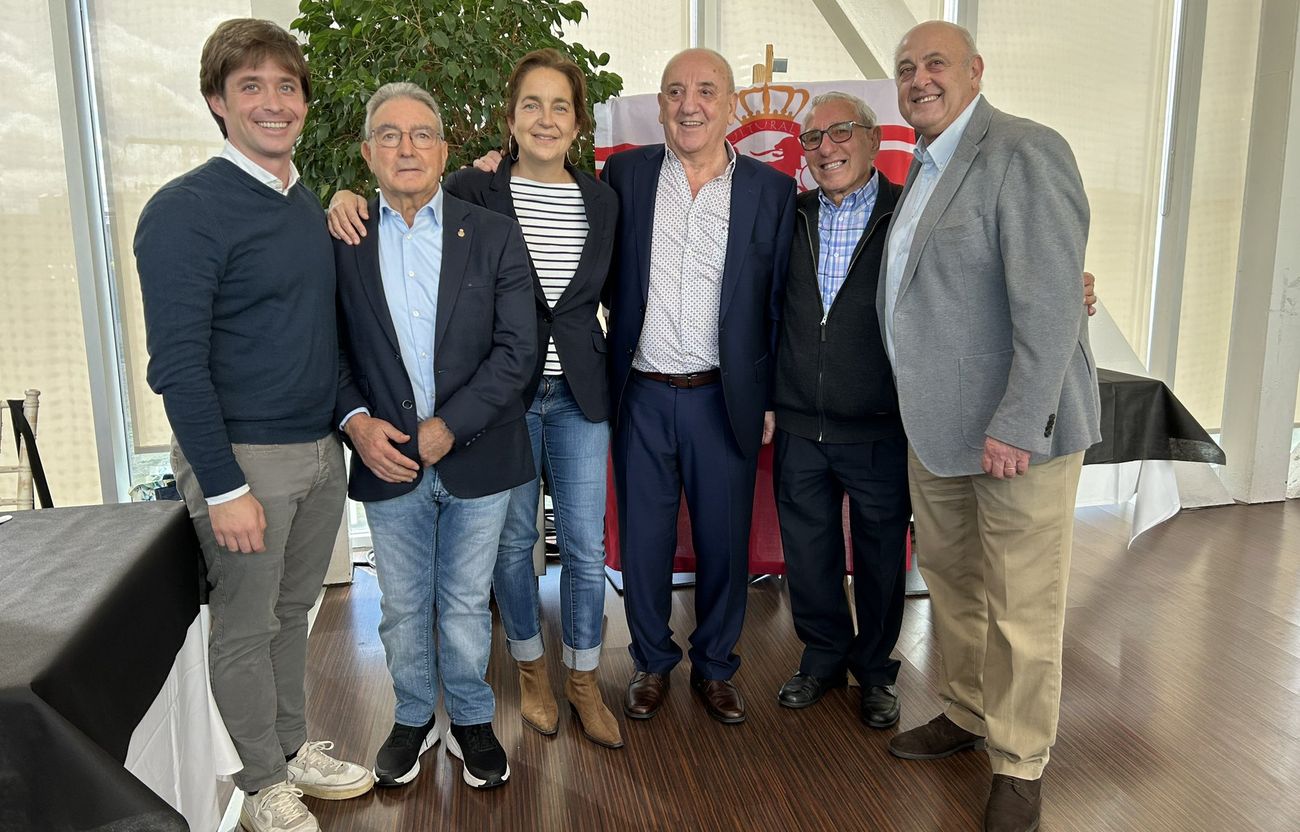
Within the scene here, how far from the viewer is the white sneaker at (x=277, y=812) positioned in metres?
2.12

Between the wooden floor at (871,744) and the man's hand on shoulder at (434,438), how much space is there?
0.93 meters

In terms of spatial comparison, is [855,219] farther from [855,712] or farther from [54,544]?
[54,544]

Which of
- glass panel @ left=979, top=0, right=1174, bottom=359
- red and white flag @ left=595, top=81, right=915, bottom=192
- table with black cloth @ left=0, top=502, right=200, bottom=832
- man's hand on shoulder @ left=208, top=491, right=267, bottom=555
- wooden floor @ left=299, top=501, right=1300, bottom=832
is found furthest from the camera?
glass panel @ left=979, top=0, right=1174, bottom=359

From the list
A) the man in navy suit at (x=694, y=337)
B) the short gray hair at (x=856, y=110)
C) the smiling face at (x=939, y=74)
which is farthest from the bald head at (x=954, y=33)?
the man in navy suit at (x=694, y=337)

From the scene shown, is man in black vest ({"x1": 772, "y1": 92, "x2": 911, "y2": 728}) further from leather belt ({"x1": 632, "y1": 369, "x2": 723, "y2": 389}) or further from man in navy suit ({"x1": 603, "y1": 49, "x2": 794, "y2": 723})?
leather belt ({"x1": 632, "y1": 369, "x2": 723, "y2": 389})

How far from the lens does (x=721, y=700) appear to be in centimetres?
275

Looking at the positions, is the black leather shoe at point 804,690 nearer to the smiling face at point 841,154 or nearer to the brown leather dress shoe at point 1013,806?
the brown leather dress shoe at point 1013,806

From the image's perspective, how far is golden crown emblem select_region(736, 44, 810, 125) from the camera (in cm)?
361

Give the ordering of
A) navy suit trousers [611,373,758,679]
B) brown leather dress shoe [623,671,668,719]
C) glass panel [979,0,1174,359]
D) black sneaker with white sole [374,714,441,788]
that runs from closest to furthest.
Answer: black sneaker with white sole [374,714,441,788], navy suit trousers [611,373,758,679], brown leather dress shoe [623,671,668,719], glass panel [979,0,1174,359]

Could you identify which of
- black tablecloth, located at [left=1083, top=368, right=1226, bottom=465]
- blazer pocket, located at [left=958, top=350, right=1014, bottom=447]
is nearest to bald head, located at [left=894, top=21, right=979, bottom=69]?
blazer pocket, located at [left=958, top=350, right=1014, bottom=447]

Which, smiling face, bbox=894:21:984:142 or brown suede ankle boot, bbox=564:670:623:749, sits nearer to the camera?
smiling face, bbox=894:21:984:142

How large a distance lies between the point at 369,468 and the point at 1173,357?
5047 millimetres

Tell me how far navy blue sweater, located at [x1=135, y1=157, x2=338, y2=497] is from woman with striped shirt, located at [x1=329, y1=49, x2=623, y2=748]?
1.97ft

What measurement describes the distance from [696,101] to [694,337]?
2.11 ft
